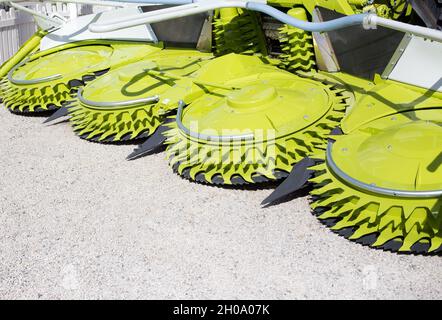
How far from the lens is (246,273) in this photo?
3039mm

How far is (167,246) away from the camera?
337 centimetres

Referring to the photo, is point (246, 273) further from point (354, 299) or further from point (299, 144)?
point (299, 144)

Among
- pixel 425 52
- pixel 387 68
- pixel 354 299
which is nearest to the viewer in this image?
pixel 354 299

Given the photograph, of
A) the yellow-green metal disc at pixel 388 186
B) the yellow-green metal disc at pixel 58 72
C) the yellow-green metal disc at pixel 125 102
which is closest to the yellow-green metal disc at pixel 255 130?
the yellow-green metal disc at pixel 388 186

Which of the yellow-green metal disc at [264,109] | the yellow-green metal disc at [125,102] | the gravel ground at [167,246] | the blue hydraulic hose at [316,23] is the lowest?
the gravel ground at [167,246]

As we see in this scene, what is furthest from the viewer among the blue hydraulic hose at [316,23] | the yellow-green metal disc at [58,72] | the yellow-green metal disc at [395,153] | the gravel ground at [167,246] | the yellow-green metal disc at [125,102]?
the yellow-green metal disc at [58,72]

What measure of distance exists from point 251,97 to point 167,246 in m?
1.39

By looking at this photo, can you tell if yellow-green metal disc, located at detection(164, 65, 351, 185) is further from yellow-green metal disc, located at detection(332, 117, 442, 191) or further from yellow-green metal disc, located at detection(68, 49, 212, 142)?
yellow-green metal disc, located at detection(68, 49, 212, 142)

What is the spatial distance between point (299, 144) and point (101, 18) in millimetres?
3655

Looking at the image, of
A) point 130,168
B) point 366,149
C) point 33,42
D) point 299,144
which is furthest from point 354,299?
point 33,42

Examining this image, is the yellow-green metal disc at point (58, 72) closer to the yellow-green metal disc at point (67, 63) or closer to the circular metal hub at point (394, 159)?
the yellow-green metal disc at point (67, 63)

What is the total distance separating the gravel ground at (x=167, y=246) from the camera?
9.55 ft

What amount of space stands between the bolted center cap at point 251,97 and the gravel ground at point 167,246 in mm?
669

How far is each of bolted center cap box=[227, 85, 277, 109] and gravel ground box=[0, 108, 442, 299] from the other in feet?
2.19
